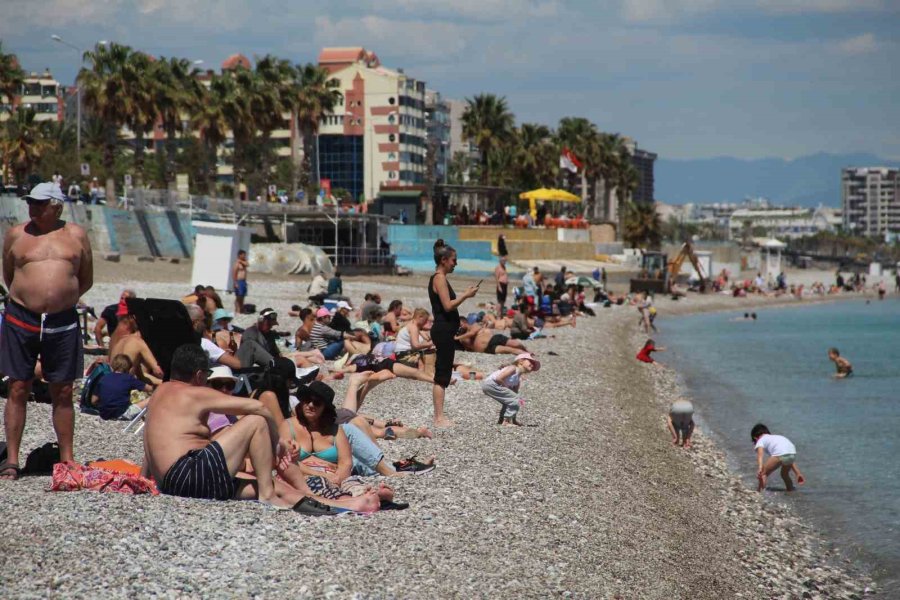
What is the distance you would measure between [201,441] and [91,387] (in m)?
4.73

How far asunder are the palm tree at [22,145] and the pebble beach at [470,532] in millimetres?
34402

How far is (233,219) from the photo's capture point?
137 feet

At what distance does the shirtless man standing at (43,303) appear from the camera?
7449 mm

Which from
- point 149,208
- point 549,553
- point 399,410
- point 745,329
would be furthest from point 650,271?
point 549,553

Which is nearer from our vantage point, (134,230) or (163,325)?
(163,325)

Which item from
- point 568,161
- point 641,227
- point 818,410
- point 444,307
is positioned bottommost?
point 818,410

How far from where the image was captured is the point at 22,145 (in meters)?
45.7

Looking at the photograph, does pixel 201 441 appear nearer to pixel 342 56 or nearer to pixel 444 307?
pixel 444 307

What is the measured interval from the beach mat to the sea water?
632 cm

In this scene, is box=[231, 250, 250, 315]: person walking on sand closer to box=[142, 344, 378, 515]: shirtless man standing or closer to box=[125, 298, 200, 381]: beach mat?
box=[125, 298, 200, 381]: beach mat

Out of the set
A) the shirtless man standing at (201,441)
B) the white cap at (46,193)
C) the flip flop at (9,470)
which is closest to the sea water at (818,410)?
the shirtless man standing at (201,441)

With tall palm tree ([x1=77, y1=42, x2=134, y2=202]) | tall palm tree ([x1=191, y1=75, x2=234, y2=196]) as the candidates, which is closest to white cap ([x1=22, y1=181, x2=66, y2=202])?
tall palm tree ([x1=77, y1=42, x2=134, y2=202])

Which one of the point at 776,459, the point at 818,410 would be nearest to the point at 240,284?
the point at 818,410

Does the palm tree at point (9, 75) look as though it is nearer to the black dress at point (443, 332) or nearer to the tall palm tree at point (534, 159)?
the tall palm tree at point (534, 159)
